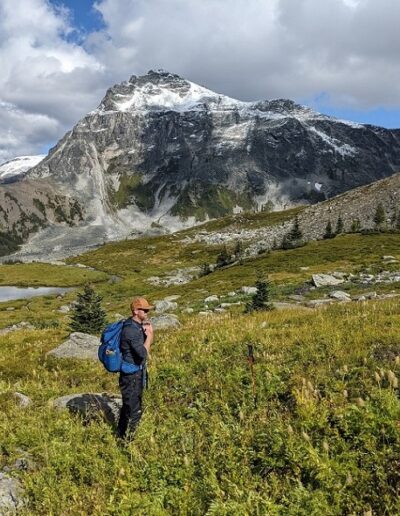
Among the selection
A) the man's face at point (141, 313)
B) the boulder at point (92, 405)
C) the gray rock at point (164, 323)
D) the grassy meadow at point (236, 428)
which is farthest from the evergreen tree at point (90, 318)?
the man's face at point (141, 313)

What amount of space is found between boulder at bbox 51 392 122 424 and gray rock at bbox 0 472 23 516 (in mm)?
1931

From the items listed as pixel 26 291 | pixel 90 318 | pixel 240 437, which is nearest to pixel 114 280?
pixel 26 291

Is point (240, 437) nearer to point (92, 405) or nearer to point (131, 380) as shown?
point (131, 380)

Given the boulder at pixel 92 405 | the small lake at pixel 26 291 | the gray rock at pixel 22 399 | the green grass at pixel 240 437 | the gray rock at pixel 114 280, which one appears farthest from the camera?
the gray rock at pixel 114 280

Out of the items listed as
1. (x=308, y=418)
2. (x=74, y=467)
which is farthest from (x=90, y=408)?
(x=308, y=418)

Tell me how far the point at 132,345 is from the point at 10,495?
284cm

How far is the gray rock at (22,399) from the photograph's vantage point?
35.1 ft

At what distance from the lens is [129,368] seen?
326 inches

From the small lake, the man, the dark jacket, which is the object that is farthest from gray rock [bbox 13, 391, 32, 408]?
the small lake

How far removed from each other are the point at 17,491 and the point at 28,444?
1.55 metres

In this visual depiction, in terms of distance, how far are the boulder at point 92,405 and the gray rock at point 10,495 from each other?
1.93 meters

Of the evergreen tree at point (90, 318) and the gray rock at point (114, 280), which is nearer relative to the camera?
the evergreen tree at point (90, 318)

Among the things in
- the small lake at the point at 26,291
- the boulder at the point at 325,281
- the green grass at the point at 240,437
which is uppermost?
the green grass at the point at 240,437

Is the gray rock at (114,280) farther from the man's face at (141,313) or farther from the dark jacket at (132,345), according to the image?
the dark jacket at (132,345)
